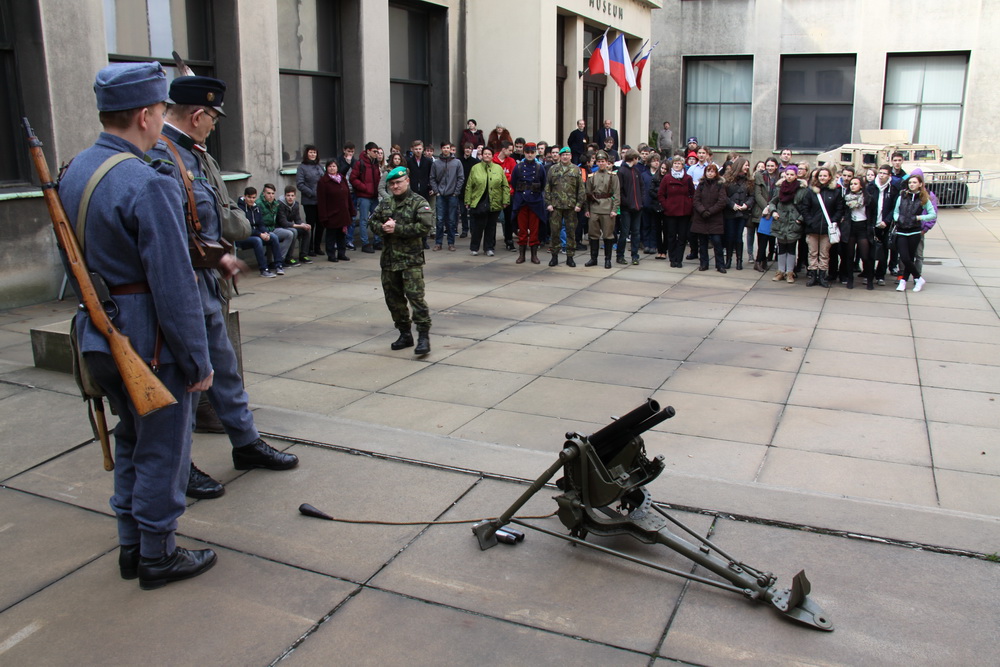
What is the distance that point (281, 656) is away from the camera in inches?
130

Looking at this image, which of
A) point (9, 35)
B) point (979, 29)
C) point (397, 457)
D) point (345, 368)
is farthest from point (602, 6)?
point (397, 457)

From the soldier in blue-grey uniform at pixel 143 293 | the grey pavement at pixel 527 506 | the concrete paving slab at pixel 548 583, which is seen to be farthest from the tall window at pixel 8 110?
the concrete paving slab at pixel 548 583

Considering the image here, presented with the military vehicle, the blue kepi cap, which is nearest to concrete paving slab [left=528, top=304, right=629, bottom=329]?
the blue kepi cap

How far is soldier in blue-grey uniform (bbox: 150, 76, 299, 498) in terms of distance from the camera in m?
4.47

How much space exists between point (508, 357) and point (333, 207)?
21.6ft

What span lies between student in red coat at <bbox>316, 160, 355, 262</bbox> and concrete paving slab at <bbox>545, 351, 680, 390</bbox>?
21.9ft

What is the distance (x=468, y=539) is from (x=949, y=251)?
14.6 metres

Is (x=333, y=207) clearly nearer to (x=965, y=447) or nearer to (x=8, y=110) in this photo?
(x=8, y=110)

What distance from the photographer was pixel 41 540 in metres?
4.16

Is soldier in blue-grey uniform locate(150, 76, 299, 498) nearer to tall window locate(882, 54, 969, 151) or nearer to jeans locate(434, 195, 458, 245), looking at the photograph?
jeans locate(434, 195, 458, 245)

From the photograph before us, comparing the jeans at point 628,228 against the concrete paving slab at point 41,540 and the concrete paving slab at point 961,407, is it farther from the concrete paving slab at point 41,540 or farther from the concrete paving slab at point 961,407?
the concrete paving slab at point 41,540

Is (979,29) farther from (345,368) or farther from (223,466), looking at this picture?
(223,466)

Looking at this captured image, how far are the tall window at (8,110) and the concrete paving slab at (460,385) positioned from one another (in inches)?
240

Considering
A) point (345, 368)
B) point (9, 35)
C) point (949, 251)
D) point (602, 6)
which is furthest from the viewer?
point (602, 6)
